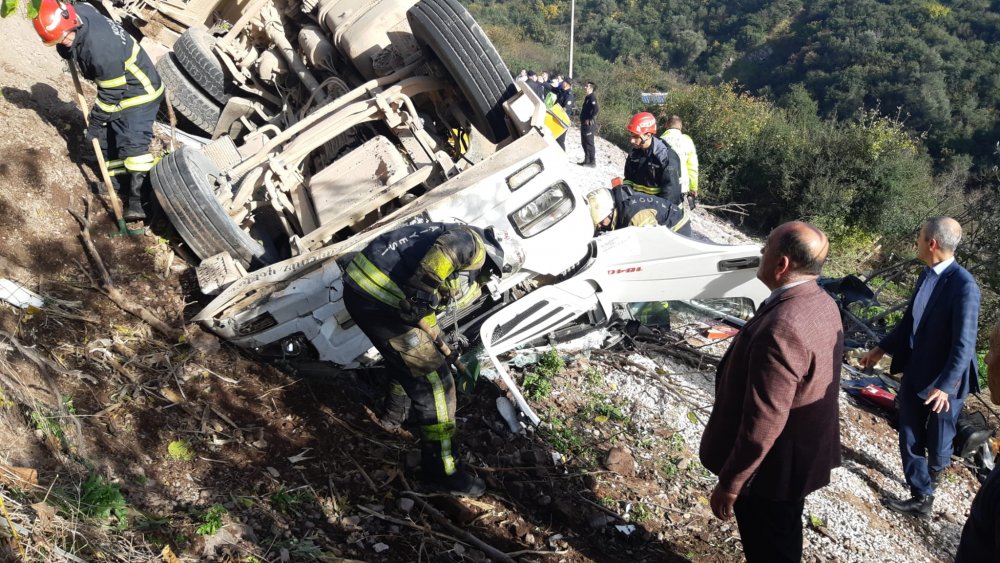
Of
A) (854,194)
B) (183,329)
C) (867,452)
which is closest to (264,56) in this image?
(183,329)

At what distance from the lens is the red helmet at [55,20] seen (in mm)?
4004

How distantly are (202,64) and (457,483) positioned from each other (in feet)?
14.1

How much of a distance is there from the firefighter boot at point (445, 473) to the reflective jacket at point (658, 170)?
3087 millimetres

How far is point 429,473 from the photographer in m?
3.27

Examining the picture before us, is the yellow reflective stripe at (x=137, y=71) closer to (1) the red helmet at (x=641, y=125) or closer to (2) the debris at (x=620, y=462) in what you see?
(1) the red helmet at (x=641, y=125)

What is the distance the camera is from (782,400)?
2143 millimetres

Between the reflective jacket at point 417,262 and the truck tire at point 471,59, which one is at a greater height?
the truck tire at point 471,59

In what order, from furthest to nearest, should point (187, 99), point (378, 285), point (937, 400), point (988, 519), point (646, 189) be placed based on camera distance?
point (187, 99)
point (646, 189)
point (937, 400)
point (378, 285)
point (988, 519)

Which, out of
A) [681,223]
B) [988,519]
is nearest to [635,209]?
[681,223]

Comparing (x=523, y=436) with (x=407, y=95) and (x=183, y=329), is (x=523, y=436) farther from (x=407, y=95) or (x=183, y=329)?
(x=407, y=95)

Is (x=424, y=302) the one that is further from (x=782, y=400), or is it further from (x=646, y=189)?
(x=646, y=189)

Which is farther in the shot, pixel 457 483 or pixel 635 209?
pixel 635 209

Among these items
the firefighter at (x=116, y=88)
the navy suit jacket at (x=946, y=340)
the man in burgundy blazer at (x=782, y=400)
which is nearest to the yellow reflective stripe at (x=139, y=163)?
the firefighter at (x=116, y=88)

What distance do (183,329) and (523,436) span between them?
6.42ft
